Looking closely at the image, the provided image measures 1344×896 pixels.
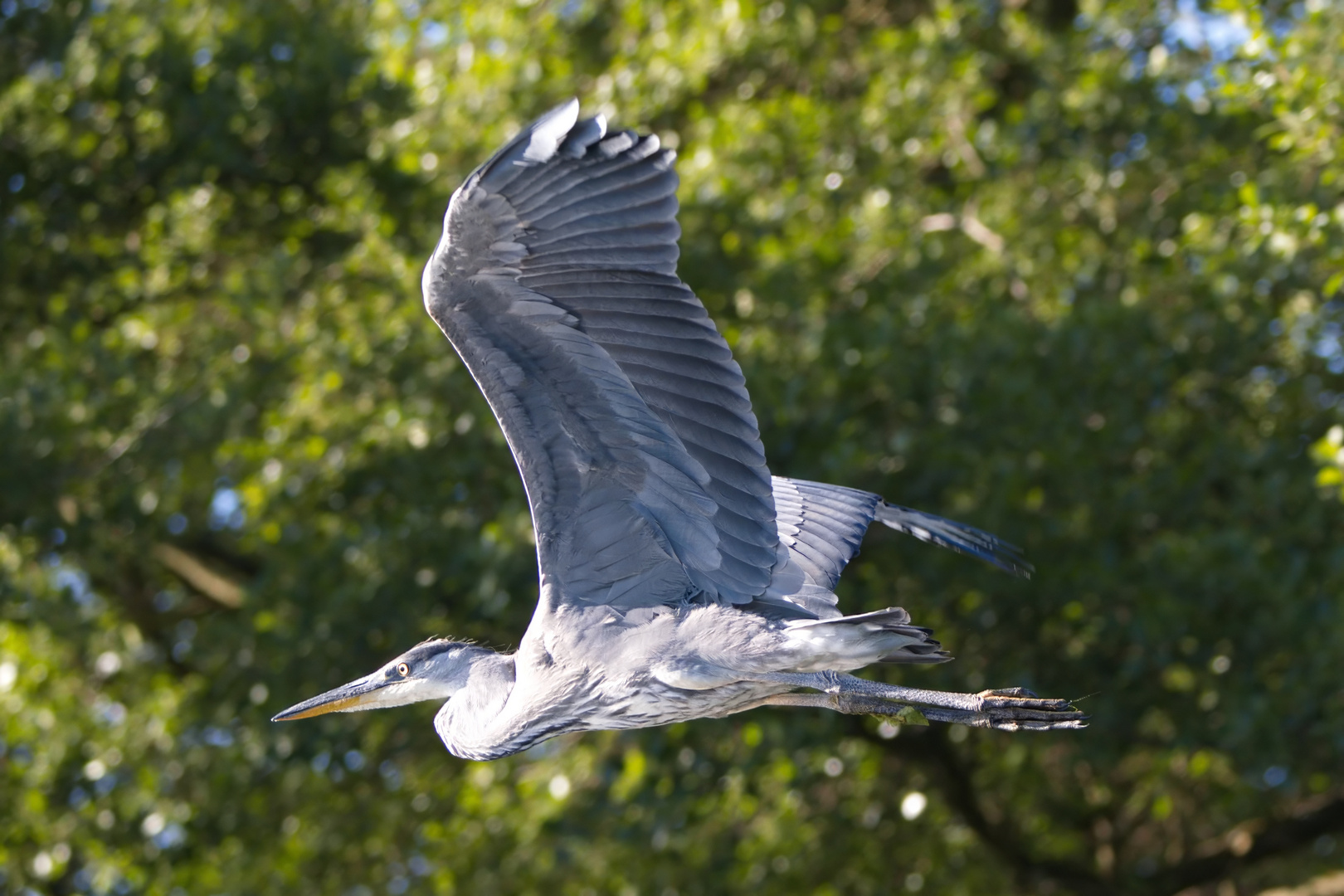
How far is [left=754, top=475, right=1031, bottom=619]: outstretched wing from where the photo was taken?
3893mm

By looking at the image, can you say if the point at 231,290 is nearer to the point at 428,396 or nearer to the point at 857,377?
the point at 428,396

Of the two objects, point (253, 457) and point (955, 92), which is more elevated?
point (955, 92)

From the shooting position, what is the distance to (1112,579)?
6977 millimetres

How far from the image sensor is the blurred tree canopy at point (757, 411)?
6906 mm

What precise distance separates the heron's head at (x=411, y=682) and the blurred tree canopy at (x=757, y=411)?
80.3 inches

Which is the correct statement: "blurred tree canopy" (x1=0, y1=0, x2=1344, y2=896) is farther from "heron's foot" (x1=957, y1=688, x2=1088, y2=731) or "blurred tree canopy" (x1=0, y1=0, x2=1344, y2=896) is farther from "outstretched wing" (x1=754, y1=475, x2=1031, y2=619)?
"heron's foot" (x1=957, y1=688, x2=1088, y2=731)

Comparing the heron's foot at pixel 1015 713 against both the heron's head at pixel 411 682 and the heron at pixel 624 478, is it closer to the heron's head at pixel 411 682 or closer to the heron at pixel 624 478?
the heron at pixel 624 478

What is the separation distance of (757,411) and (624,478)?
323 cm

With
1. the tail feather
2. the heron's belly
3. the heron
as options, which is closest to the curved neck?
the heron

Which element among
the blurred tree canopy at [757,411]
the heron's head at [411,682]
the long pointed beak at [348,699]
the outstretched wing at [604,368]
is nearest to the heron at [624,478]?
the outstretched wing at [604,368]

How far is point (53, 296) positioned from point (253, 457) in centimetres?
161

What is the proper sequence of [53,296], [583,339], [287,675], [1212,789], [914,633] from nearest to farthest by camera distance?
[914,633]
[583,339]
[287,675]
[53,296]
[1212,789]

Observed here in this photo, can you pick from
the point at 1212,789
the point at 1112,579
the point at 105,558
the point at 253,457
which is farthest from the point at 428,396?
the point at 1212,789

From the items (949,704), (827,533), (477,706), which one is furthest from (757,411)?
(949,704)
